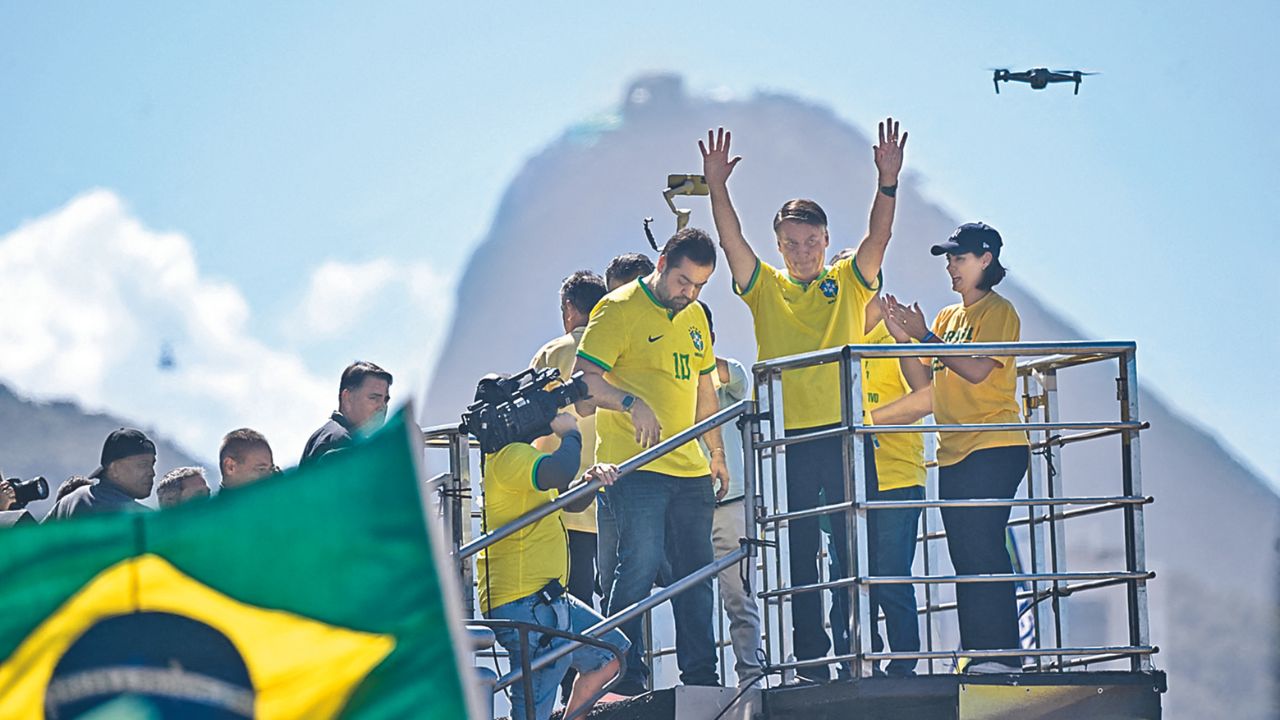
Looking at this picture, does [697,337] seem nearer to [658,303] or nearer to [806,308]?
[658,303]

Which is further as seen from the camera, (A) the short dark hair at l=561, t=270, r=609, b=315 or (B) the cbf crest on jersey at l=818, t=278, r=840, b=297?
(A) the short dark hair at l=561, t=270, r=609, b=315

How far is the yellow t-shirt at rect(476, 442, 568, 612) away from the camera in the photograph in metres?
8.92

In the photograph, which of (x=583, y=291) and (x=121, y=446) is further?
(x=583, y=291)

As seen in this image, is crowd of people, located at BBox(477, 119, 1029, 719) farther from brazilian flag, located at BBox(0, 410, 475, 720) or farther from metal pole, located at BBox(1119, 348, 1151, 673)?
brazilian flag, located at BBox(0, 410, 475, 720)

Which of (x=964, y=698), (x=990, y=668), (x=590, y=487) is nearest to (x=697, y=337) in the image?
(x=590, y=487)

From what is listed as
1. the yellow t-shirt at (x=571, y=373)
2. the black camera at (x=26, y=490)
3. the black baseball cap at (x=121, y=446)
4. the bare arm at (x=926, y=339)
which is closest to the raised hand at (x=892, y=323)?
the bare arm at (x=926, y=339)

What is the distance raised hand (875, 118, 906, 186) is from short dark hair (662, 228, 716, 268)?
2.77 ft

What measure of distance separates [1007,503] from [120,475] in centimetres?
364

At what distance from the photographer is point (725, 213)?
9516 millimetres

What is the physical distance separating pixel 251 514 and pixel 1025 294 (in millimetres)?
20315

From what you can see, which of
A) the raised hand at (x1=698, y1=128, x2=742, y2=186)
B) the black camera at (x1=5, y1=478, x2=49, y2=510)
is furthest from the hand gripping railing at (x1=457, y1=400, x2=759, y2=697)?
the black camera at (x1=5, y1=478, x2=49, y2=510)

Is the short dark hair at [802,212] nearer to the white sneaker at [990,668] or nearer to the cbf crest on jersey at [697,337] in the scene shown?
the cbf crest on jersey at [697,337]

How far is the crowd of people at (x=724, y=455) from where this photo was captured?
352 inches

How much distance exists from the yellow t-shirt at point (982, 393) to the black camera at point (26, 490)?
4.03 m
